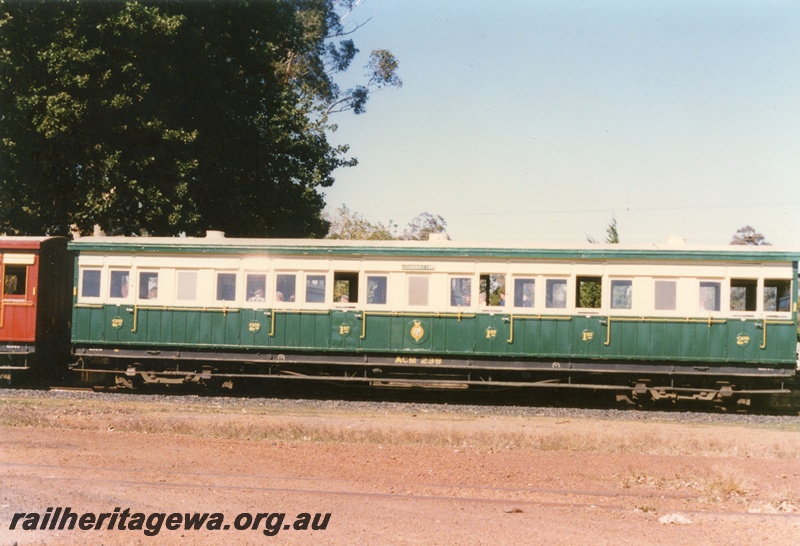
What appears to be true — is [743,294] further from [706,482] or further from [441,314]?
[706,482]

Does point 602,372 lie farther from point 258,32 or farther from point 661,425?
point 258,32

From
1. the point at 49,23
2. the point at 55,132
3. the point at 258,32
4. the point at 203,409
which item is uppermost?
the point at 258,32

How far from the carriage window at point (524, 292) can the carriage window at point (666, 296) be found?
2.63m

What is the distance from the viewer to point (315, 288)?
55.0 feet

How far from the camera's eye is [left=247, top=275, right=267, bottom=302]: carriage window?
16.9m

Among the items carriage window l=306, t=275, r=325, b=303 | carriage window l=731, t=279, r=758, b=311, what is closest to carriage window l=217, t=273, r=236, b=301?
carriage window l=306, t=275, r=325, b=303

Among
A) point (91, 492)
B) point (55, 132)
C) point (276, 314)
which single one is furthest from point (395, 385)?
point (55, 132)

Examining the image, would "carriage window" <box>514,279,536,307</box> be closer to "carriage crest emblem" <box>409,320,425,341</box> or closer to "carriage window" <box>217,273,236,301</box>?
"carriage crest emblem" <box>409,320,425,341</box>

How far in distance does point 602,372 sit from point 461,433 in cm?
523

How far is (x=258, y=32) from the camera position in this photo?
2752 centimetres

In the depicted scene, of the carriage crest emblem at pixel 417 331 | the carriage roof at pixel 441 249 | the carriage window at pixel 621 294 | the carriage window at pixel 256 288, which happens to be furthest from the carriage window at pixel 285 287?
the carriage window at pixel 621 294

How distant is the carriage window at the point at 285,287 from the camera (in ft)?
55.1

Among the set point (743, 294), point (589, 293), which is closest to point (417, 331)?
point (589, 293)

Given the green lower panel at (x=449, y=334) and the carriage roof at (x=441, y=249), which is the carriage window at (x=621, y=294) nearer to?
the green lower panel at (x=449, y=334)
